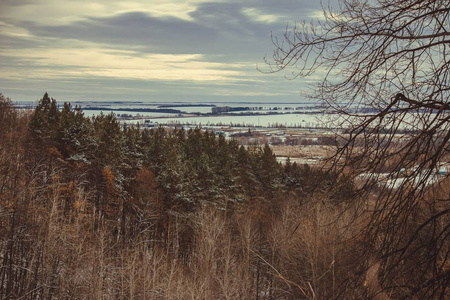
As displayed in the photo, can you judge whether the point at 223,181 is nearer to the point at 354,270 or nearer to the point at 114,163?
the point at 114,163

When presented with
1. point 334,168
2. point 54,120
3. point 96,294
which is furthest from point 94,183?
point 334,168

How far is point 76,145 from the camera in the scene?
122 feet

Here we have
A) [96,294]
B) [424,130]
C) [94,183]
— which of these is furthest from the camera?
[94,183]

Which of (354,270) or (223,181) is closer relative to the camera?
(354,270)

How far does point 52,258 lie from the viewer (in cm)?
A: 1964

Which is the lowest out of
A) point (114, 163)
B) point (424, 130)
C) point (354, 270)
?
point (114, 163)

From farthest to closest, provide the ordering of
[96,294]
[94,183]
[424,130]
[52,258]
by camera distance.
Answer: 1. [94,183]
2. [52,258]
3. [96,294]
4. [424,130]

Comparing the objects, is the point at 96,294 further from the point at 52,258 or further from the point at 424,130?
the point at 424,130

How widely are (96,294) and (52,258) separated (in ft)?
14.6

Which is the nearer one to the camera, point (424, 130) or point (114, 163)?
point (424, 130)

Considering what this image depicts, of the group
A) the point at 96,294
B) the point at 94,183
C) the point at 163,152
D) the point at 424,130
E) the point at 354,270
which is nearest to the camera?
the point at 424,130

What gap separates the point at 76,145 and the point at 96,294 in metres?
23.2

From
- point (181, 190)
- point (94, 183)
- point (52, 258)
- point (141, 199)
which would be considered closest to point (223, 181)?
point (181, 190)

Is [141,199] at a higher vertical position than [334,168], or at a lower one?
lower
